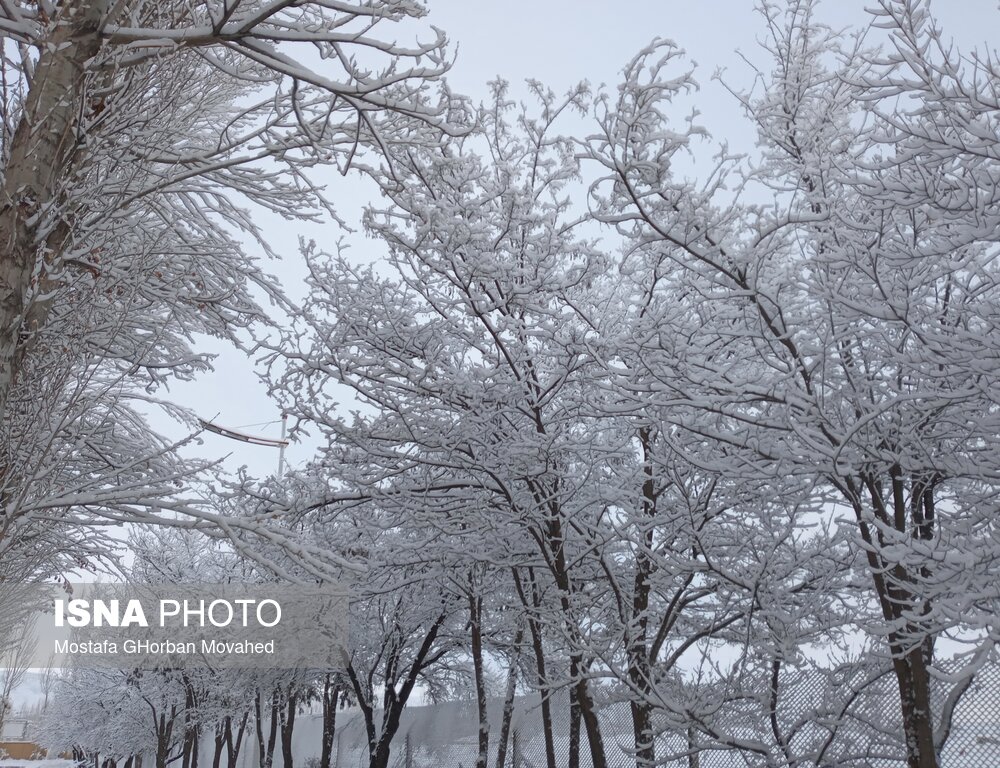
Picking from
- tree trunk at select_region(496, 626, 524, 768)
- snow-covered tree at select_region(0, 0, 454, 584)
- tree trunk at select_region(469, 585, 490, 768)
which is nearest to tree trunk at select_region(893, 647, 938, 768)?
snow-covered tree at select_region(0, 0, 454, 584)

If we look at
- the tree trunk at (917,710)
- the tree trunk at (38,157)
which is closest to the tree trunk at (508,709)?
the tree trunk at (917,710)

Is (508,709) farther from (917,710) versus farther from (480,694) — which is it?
(917,710)

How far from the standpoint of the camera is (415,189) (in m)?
6.36

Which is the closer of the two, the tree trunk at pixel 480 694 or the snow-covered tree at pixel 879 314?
the snow-covered tree at pixel 879 314

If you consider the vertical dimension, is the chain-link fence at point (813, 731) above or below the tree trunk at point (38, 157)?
below

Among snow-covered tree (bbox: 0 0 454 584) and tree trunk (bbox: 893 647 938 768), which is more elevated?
snow-covered tree (bbox: 0 0 454 584)

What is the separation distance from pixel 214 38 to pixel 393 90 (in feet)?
3.87

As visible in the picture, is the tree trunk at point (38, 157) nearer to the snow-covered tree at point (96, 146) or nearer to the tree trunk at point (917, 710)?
the snow-covered tree at point (96, 146)

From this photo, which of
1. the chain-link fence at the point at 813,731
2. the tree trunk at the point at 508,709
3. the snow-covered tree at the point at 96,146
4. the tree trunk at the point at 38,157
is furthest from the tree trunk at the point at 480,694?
the tree trunk at the point at 38,157

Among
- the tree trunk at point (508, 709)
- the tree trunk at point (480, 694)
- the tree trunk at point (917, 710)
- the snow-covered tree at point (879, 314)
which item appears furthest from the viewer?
the tree trunk at point (508, 709)

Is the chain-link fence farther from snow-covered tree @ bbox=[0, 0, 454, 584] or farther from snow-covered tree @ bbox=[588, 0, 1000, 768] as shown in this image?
snow-covered tree @ bbox=[0, 0, 454, 584]

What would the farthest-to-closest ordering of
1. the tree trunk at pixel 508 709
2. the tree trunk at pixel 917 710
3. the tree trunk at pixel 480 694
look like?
the tree trunk at pixel 508 709
the tree trunk at pixel 480 694
the tree trunk at pixel 917 710

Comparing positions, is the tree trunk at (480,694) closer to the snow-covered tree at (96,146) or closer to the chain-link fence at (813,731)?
Answer: the chain-link fence at (813,731)

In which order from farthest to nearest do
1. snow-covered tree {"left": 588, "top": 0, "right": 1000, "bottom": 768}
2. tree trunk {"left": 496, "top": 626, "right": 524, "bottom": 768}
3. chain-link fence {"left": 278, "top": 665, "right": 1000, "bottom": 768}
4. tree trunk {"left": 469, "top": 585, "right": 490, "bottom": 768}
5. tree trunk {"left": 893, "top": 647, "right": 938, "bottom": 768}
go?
tree trunk {"left": 496, "top": 626, "right": 524, "bottom": 768} → tree trunk {"left": 469, "top": 585, "right": 490, "bottom": 768} → chain-link fence {"left": 278, "top": 665, "right": 1000, "bottom": 768} → tree trunk {"left": 893, "top": 647, "right": 938, "bottom": 768} → snow-covered tree {"left": 588, "top": 0, "right": 1000, "bottom": 768}
